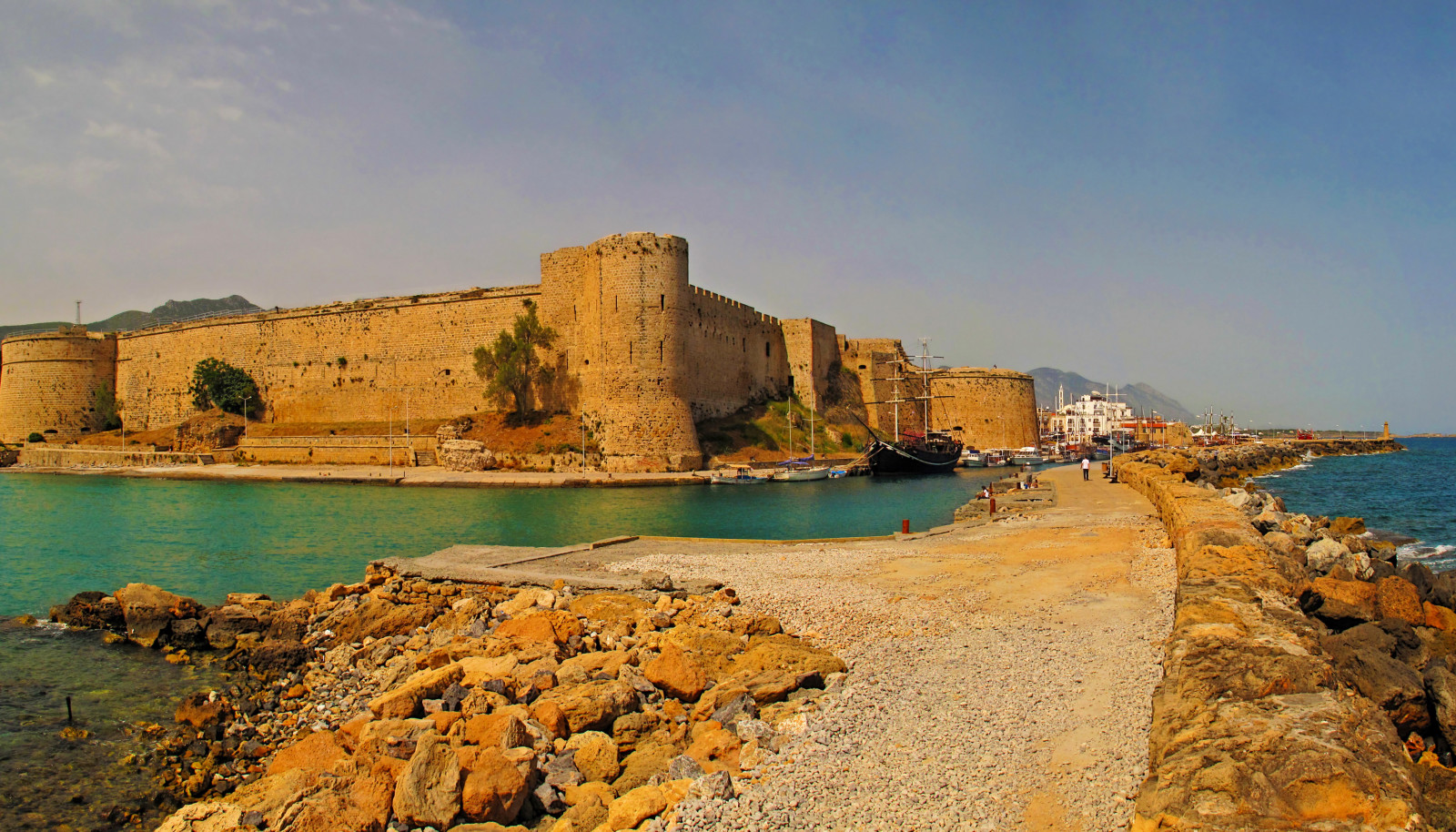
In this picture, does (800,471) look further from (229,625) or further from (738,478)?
(229,625)

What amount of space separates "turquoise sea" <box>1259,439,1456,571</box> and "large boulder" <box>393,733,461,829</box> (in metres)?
15.2

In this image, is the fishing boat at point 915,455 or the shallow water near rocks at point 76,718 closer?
the shallow water near rocks at point 76,718

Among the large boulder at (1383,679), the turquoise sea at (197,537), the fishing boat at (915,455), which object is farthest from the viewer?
the fishing boat at (915,455)

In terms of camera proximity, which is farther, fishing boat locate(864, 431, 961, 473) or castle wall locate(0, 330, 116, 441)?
castle wall locate(0, 330, 116, 441)

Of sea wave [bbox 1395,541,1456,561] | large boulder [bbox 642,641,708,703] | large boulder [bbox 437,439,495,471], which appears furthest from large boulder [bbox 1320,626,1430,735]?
large boulder [bbox 437,439,495,471]

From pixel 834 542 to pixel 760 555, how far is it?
1.73 metres

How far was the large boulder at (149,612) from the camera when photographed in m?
9.66

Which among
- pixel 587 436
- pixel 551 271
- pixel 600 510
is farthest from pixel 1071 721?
pixel 551 271

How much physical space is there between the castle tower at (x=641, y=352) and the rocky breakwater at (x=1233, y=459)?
59.5 feet

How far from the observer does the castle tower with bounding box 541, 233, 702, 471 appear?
114ft

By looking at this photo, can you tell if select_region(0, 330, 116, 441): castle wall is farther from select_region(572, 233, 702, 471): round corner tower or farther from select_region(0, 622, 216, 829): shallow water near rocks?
select_region(0, 622, 216, 829): shallow water near rocks

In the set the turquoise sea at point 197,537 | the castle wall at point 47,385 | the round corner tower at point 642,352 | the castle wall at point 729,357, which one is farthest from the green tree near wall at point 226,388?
the castle wall at point 729,357

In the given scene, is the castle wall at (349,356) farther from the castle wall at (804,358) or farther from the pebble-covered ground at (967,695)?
the pebble-covered ground at (967,695)

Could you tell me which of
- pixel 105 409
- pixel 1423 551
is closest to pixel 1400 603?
pixel 1423 551
